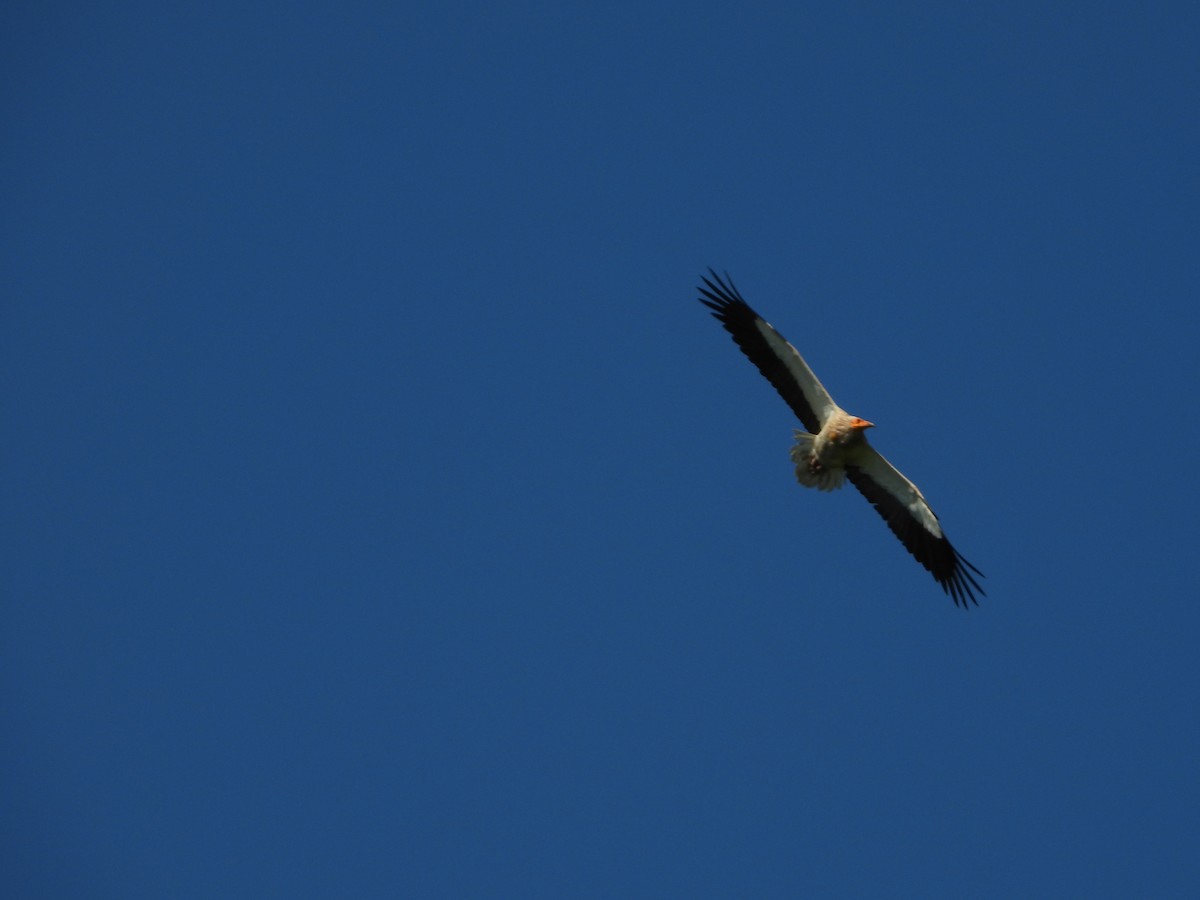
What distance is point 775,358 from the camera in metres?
11.8

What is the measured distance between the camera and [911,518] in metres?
12.2

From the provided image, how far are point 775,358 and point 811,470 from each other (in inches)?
51.6

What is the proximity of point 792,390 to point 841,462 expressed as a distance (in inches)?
38.3

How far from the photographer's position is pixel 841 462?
1198 cm

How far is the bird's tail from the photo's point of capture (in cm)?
1191

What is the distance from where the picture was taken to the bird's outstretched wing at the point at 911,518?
1199 cm

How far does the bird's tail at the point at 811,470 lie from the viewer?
11906 mm

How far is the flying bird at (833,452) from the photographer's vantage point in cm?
1166

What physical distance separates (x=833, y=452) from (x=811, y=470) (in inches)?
14.6

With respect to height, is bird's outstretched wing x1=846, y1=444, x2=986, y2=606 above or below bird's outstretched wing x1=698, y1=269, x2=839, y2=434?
below

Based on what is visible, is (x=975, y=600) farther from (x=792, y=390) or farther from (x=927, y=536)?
(x=792, y=390)

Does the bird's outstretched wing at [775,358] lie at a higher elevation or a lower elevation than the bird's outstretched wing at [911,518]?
higher

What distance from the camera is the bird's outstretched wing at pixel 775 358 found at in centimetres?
1165

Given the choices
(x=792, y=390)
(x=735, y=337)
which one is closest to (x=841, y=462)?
(x=792, y=390)
